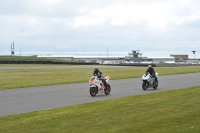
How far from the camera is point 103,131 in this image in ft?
31.5

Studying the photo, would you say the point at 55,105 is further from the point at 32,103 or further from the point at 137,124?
the point at 137,124

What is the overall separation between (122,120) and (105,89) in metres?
9.89

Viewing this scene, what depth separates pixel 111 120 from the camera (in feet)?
36.7

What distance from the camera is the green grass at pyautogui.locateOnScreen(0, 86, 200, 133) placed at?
9.70 metres

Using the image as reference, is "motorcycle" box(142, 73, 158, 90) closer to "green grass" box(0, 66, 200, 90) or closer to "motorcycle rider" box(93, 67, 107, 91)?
"motorcycle rider" box(93, 67, 107, 91)

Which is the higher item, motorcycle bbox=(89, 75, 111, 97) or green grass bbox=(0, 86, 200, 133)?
motorcycle bbox=(89, 75, 111, 97)

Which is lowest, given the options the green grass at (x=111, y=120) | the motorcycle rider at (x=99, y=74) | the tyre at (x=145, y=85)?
the green grass at (x=111, y=120)

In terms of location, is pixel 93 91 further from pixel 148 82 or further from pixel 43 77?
pixel 43 77

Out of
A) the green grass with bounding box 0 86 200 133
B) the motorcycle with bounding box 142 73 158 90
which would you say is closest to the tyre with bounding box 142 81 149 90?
the motorcycle with bounding box 142 73 158 90

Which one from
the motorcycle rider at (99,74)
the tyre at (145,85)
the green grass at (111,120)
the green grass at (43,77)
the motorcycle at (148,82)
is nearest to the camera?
the green grass at (111,120)

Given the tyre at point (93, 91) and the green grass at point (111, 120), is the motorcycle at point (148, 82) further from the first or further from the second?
the green grass at point (111, 120)

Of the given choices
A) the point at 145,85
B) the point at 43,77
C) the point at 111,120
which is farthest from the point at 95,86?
the point at 43,77

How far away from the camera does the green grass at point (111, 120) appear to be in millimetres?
9695

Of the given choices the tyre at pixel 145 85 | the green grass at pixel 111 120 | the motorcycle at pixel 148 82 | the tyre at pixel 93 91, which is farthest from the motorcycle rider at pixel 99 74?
the green grass at pixel 111 120
